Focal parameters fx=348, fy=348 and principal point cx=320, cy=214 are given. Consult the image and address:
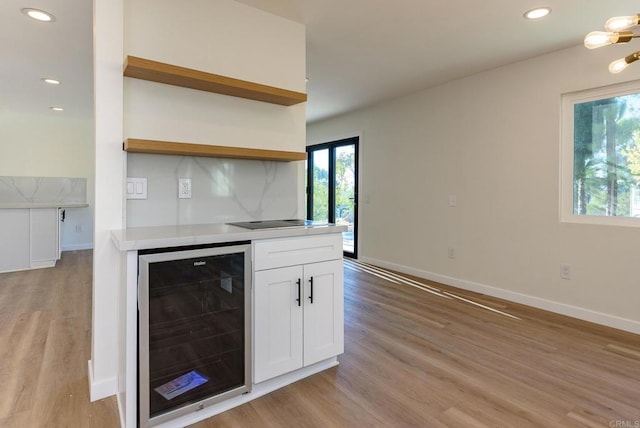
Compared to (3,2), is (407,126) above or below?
below

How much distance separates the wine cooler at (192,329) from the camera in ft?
5.07

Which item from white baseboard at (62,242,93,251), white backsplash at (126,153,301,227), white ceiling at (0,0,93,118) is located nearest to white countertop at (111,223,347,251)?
white backsplash at (126,153,301,227)

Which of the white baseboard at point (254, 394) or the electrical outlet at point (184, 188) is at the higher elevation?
the electrical outlet at point (184, 188)

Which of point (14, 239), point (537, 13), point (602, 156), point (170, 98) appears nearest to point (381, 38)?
point (537, 13)

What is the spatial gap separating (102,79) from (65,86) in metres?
3.23

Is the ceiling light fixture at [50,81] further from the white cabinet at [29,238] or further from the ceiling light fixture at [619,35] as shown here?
the ceiling light fixture at [619,35]

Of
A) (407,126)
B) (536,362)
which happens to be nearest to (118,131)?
(536,362)

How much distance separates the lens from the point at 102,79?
191 cm

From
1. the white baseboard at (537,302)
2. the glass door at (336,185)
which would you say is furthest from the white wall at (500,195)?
the glass door at (336,185)

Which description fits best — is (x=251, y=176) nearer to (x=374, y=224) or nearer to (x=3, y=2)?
(x=3, y=2)

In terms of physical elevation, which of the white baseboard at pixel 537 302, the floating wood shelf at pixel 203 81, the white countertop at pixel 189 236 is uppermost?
the floating wood shelf at pixel 203 81

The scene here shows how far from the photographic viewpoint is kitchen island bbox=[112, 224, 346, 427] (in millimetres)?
1514

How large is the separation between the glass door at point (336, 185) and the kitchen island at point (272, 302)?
3.41m

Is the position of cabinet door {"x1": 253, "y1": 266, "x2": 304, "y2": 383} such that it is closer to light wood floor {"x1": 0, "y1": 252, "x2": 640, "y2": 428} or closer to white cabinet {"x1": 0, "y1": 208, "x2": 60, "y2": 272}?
light wood floor {"x1": 0, "y1": 252, "x2": 640, "y2": 428}
